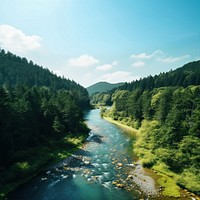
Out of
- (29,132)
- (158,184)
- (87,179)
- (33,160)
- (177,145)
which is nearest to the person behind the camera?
(158,184)

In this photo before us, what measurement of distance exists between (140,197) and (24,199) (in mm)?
16884

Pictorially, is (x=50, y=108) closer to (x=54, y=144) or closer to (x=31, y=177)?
(x=54, y=144)

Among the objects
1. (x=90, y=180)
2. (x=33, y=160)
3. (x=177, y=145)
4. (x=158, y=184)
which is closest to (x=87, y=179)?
(x=90, y=180)

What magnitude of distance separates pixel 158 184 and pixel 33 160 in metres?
25.2

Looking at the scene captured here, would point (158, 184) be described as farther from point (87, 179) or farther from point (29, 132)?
point (29, 132)

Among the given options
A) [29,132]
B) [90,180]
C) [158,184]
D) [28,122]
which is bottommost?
[90,180]

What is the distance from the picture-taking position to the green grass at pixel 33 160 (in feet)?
96.1

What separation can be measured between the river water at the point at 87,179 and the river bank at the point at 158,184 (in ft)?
6.07

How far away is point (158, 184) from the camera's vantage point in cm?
2905

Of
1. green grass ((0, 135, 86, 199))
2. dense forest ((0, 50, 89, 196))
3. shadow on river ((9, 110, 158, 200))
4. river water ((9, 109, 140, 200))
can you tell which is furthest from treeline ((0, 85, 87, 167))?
shadow on river ((9, 110, 158, 200))

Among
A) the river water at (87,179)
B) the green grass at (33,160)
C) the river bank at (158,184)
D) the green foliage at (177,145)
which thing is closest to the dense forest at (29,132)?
the green grass at (33,160)

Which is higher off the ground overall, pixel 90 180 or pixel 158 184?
pixel 158 184

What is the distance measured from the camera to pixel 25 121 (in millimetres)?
43031

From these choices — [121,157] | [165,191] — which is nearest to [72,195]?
[165,191]
